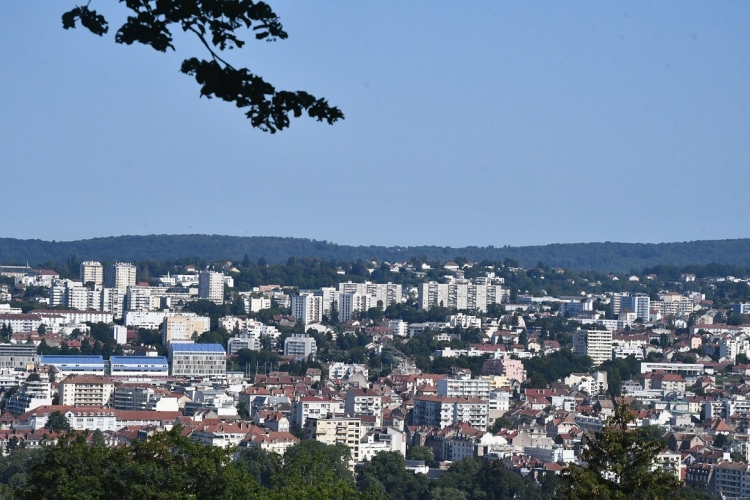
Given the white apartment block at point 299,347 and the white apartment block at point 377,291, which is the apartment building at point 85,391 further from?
the white apartment block at point 377,291

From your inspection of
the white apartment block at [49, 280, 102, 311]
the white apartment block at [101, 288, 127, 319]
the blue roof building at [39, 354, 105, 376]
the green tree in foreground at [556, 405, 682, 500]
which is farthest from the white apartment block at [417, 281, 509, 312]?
the green tree in foreground at [556, 405, 682, 500]

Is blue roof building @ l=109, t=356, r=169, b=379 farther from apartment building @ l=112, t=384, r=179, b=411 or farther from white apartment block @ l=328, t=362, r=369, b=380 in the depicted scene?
apartment building @ l=112, t=384, r=179, b=411

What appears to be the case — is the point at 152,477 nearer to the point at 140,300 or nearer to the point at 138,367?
the point at 138,367

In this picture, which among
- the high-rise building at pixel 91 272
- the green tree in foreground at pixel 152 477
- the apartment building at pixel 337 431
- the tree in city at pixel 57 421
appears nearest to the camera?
the green tree in foreground at pixel 152 477

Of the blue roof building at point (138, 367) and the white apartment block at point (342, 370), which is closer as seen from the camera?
the blue roof building at point (138, 367)

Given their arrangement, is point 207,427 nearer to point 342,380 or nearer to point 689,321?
point 342,380

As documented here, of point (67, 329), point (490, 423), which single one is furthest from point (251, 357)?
point (490, 423)

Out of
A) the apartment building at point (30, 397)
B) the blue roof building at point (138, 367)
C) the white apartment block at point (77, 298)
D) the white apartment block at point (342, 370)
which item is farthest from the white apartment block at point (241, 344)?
the apartment building at point (30, 397)
